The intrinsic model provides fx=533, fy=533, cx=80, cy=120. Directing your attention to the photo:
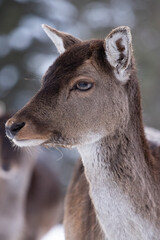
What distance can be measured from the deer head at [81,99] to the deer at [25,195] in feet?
8.51

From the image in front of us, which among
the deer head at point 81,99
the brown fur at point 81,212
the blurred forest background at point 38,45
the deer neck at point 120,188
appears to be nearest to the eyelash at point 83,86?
the deer head at point 81,99

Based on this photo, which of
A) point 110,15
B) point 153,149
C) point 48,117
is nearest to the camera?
point 48,117

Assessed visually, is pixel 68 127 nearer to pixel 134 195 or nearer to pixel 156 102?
pixel 134 195

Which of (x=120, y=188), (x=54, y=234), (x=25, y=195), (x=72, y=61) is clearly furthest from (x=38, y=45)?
(x=120, y=188)

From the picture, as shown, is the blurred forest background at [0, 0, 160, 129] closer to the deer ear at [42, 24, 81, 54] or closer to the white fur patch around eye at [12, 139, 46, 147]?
the deer ear at [42, 24, 81, 54]

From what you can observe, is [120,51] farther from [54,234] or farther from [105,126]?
[54,234]

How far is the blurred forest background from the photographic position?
11.2 metres

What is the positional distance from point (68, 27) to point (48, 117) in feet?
28.5

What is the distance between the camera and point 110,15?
39.6 feet

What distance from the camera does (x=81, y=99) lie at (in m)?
3.26

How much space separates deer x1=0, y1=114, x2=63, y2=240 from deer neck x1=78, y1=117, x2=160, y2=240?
262 cm

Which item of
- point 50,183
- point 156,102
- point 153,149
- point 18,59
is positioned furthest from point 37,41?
point 153,149

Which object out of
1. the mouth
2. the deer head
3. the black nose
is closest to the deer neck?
the deer head

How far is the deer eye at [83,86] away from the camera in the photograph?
324cm
